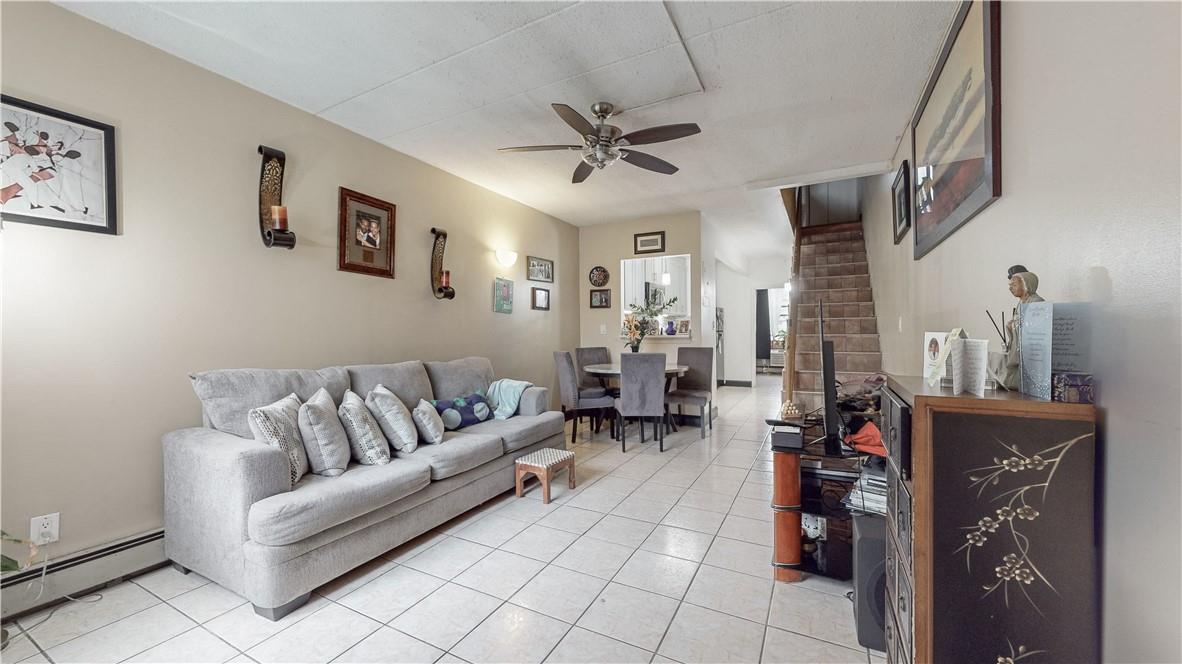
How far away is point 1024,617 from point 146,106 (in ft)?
12.6

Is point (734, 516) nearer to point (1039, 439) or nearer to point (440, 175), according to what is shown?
point (1039, 439)

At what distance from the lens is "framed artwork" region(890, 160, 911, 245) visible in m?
3.04

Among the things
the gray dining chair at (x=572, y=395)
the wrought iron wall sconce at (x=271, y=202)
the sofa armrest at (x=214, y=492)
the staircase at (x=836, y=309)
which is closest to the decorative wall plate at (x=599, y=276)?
the gray dining chair at (x=572, y=395)

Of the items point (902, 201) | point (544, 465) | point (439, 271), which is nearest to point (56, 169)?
point (439, 271)

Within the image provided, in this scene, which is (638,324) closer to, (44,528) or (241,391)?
(241,391)

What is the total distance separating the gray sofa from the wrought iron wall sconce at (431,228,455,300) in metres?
1.20

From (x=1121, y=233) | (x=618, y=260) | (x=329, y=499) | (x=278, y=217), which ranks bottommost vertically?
(x=329, y=499)

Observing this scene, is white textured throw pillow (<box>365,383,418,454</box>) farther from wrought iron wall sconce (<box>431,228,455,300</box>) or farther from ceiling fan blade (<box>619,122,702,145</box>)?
ceiling fan blade (<box>619,122,702,145</box>)

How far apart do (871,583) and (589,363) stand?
12.9ft

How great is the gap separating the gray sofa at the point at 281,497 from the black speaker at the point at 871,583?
6.76ft

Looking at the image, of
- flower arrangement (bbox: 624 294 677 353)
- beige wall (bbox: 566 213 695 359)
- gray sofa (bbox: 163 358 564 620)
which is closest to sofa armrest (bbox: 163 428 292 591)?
gray sofa (bbox: 163 358 564 620)

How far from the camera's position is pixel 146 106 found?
2.24m

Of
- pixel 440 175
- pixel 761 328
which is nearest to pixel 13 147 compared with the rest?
pixel 440 175

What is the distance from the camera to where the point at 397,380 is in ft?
10.2
